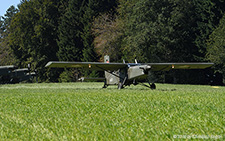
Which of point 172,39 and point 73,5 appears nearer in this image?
point 172,39

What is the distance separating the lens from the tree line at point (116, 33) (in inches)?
1747

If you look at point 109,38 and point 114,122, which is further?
point 109,38

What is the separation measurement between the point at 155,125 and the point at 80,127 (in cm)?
161

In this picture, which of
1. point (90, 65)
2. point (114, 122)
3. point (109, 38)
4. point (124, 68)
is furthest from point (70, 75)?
point (114, 122)

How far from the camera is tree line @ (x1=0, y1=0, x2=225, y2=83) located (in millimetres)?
44375

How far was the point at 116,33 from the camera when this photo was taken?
52.4 meters

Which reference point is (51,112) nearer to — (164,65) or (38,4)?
(164,65)

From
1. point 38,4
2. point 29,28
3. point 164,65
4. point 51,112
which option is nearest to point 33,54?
point 29,28

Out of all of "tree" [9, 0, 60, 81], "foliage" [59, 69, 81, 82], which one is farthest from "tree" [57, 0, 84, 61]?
"tree" [9, 0, 60, 81]

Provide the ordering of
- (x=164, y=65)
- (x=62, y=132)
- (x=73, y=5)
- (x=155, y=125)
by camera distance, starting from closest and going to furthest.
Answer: (x=62, y=132), (x=155, y=125), (x=164, y=65), (x=73, y=5)

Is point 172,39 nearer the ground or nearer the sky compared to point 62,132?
nearer the sky

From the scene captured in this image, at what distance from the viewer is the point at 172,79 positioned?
166ft

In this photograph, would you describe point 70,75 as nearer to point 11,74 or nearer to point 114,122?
point 11,74

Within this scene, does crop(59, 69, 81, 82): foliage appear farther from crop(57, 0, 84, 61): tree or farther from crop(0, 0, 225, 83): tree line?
crop(57, 0, 84, 61): tree
